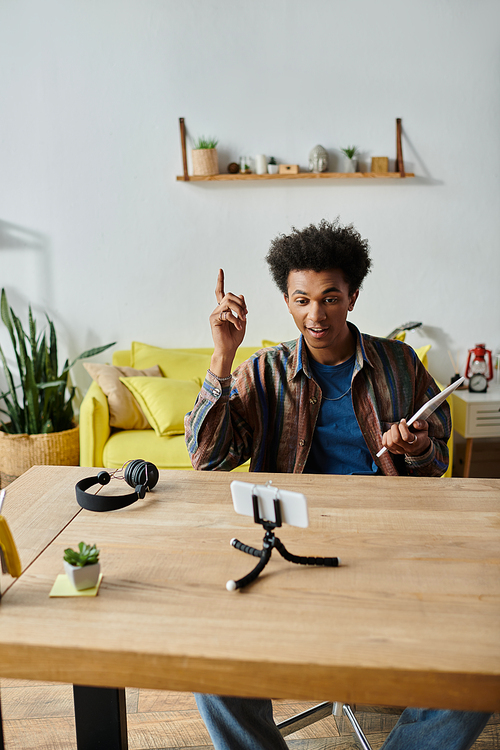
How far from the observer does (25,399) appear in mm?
3281

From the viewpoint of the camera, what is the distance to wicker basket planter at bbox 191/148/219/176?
11.1 ft

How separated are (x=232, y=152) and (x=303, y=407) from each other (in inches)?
92.7

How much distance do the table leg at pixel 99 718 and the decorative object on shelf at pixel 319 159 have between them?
2.95m

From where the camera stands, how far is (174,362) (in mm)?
3367

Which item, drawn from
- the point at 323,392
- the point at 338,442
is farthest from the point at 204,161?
the point at 338,442

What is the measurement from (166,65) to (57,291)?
146cm

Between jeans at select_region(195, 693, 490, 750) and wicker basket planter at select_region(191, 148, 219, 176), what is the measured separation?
114 inches

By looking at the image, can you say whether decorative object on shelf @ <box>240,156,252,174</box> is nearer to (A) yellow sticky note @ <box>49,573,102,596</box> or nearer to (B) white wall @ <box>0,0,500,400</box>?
(B) white wall @ <box>0,0,500,400</box>

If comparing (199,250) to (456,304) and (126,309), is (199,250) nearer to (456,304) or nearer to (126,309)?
(126,309)

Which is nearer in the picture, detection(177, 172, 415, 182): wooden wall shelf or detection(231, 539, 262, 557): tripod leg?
detection(231, 539, 262, 557): tripod leg

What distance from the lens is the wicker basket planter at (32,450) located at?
318 centimetres

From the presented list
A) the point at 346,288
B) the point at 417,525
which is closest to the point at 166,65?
the point at 346,288

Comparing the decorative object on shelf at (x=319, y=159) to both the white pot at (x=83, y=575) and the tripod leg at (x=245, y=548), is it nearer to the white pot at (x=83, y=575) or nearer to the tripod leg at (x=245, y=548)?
the tripod leg at (x=245, y=548)

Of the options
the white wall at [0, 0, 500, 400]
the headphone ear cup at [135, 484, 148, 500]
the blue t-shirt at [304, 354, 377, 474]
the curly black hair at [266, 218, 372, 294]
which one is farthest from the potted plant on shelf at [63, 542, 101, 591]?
the white wall at [0, 0, 500, 400]
